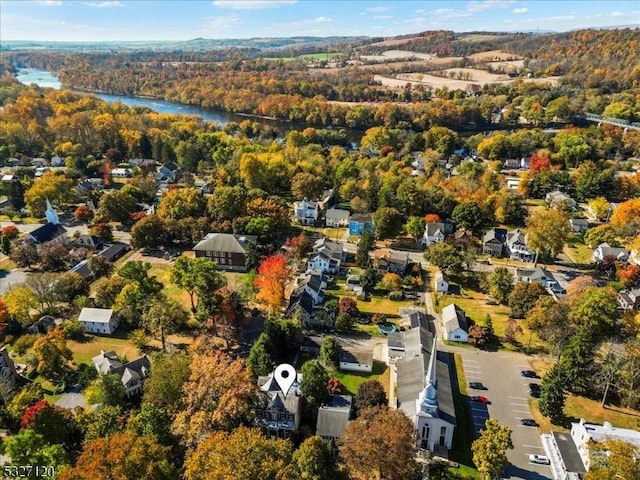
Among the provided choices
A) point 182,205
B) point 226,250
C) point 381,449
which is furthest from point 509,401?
point 182,205

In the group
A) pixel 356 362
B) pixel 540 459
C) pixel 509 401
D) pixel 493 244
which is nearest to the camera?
pixel 540 459

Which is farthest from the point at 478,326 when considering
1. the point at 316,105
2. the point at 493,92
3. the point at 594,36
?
the point at 594,36

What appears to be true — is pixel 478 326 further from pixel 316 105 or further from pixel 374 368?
pixel 316 105

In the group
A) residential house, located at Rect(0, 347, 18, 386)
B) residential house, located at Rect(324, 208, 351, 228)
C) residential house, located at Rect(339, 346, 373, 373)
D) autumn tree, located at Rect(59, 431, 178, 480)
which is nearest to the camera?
autumn tree, located at Rect(59, 431, 178, 480)

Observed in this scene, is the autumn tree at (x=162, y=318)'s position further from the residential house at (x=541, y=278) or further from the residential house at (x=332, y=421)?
the residential house at (x=541, y=278)

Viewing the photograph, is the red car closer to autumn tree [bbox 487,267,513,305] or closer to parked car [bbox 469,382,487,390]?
parked car [bbox 469,382,487,390]

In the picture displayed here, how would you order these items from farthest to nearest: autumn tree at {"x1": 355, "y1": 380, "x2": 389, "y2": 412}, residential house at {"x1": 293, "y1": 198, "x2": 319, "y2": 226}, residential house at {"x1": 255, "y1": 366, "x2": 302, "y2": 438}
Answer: residential house at {"x1": 293, "y1": 198, "x2": 319, "y2": 226}
autumn tree at {"x1": 355, "y1": 380, "x2": 389, "y2": 412}
residential house at {"x1": 255, "y1": 366, "x2": 302, "y2": 438}

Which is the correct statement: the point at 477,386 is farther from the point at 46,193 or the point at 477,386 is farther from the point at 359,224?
the point at 46,193

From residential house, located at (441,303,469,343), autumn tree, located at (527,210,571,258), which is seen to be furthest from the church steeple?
autumn tree, located at (527,210,571,258)
